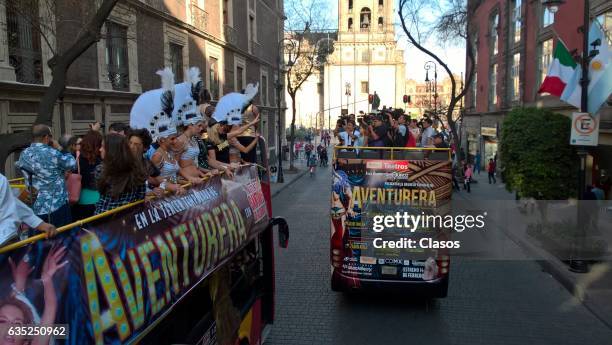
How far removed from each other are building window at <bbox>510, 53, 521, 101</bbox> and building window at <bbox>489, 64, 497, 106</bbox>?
362cm

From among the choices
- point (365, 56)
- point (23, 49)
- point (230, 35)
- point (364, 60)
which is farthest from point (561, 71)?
point (364, 60)

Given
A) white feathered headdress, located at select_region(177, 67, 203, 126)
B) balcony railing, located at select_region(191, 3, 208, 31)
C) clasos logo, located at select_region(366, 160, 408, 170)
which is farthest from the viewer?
balcony railing, located at select_region(191, 3, 208, 31)

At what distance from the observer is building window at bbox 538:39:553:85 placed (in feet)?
71.4

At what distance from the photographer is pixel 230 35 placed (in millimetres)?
29609

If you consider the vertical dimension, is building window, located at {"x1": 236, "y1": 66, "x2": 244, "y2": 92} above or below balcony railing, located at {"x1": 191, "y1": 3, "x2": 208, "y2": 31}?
below

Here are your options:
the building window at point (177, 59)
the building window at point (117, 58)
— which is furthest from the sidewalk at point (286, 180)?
the building window at point (117, 58)

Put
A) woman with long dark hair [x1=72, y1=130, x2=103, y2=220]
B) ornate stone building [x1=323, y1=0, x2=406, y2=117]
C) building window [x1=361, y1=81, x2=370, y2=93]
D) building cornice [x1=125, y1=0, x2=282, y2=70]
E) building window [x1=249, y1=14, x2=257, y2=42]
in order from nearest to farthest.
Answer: woman with long dark hair [x1=72, y1=130, x2=103, y2=220] < building cornice [x1=125, y1=0, x2=282, y2=70] < building window [x1=249, y1=14, x2=257, y2=42] < ornate stone building [x1=323, y1=0, x2=406, y2=117] < building window [x1=361, y1=81, x2=370, y2=93]

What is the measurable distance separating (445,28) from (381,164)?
59.2ft

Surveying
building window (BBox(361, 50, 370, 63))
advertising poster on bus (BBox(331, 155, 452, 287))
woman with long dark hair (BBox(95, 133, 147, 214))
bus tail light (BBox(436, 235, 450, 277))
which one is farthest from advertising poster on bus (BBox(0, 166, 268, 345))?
building window (BBox(361, 50, 370, 63))

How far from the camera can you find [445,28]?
930 inches

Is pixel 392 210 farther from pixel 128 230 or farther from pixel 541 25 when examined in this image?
pixel 541 25

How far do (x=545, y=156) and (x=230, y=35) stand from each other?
22214 millimetres

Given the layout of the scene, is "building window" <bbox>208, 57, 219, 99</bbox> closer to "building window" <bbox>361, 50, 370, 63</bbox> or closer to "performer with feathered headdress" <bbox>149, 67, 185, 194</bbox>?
"performer with feathered headdress" <bbox>149, 67, 185, 194</bbox>

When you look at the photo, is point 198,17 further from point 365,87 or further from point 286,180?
point 365,87
